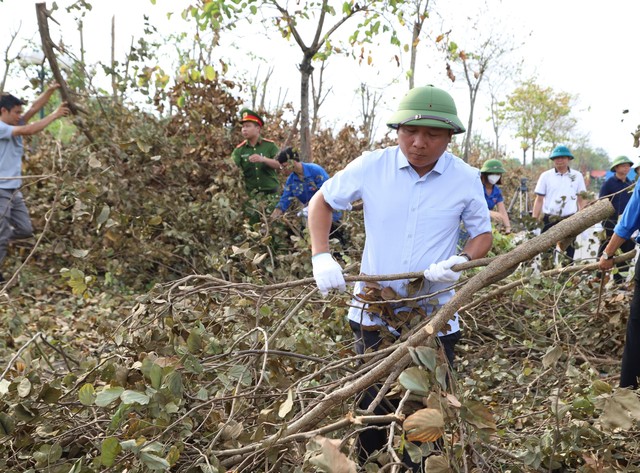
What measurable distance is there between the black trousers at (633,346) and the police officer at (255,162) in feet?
13.1

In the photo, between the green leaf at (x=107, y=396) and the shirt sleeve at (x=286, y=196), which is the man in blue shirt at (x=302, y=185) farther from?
the green leaf at (x=107, y=396)

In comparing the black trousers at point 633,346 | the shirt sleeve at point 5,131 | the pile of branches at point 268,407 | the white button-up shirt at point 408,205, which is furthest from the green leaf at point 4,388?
the shirt sleeve at point 5,131

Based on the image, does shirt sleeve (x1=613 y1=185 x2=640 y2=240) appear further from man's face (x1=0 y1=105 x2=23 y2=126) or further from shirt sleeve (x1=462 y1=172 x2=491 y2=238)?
man's face (x1=0 y1=105 x2=23 y2=126)

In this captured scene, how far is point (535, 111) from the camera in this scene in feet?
109

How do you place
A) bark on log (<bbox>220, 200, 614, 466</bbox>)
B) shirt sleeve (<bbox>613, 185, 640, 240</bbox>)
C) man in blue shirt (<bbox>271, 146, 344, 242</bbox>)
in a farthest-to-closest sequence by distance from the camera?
man in blue shirt (<bbox>271, 146, 344, 242</bbox>)
shirt sleeve (<bbox>613, 185, 640, 240</bbox>)
bark on log (<bbox>220, 200, 614, 466</bbox>)

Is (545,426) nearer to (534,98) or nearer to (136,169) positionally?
(136,169)

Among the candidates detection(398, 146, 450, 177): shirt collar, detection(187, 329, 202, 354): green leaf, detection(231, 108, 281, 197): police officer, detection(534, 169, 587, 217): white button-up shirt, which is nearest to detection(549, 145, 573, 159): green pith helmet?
detection(534, 169, 587, 217): white button-up shirt

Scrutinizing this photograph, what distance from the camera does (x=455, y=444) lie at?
1.76m

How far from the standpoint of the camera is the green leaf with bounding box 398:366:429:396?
1563 mm

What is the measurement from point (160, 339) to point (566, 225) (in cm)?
167

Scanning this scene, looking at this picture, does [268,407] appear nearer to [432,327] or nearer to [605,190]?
[432,327]

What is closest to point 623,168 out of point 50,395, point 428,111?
point 428,111

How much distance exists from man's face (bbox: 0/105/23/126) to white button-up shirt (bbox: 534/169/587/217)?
5.55 metres

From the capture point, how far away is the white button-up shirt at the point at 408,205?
234 cm
